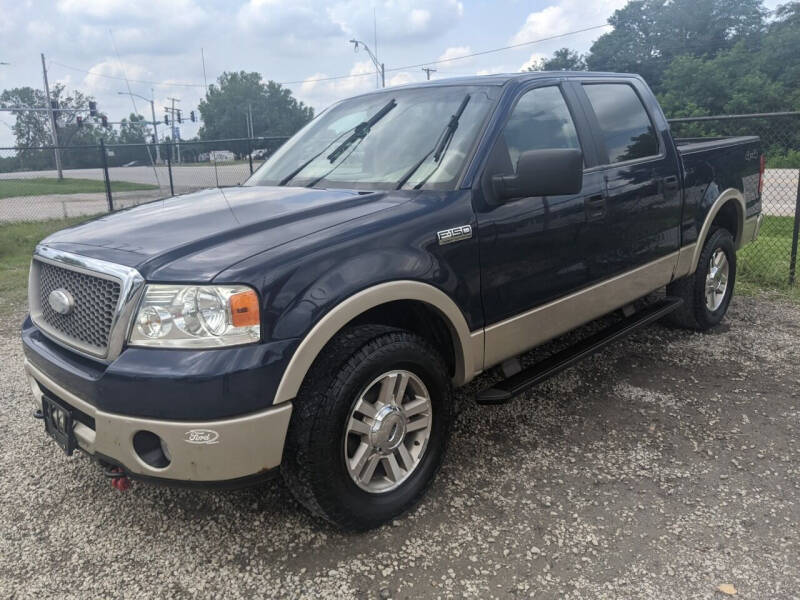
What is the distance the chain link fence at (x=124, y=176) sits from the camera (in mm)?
11953

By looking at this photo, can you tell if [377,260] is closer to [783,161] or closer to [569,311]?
[569,311]

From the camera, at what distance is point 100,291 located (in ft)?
8.13

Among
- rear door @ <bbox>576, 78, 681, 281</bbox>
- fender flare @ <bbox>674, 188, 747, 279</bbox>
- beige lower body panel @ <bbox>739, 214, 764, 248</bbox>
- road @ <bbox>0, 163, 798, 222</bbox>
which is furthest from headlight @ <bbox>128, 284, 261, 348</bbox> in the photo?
road @ <bbox>0, 163, 798, 222</bbox>

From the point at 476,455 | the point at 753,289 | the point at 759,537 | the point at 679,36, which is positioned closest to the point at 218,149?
the point at 753,289

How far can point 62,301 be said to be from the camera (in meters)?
2.60

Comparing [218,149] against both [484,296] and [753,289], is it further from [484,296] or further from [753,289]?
[484,296]

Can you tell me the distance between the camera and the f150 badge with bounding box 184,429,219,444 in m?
2.23

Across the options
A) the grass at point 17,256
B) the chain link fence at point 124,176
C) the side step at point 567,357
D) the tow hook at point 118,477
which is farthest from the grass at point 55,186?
the tow hook at point 118,477

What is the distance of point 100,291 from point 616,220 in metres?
2.76

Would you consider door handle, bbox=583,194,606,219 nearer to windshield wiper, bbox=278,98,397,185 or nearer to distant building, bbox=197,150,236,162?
windshield wiper, bbox=278,98,397,185

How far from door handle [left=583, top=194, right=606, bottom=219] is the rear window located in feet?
1.16

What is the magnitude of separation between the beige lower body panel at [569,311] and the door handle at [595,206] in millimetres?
412

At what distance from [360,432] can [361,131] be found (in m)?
1.74

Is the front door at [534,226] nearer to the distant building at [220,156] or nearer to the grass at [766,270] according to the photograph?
the grass at [766,270]
